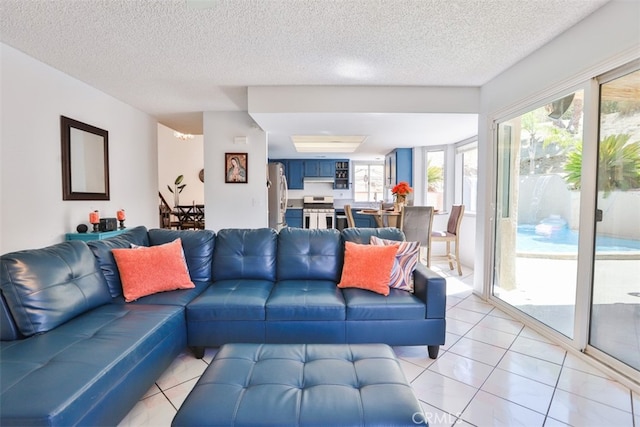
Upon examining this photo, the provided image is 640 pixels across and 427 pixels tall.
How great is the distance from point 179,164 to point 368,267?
298 inches

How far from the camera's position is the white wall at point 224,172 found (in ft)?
14.3

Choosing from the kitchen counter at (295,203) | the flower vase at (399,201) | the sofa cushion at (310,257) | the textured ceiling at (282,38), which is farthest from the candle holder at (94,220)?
the kitchen counter at (295,203)

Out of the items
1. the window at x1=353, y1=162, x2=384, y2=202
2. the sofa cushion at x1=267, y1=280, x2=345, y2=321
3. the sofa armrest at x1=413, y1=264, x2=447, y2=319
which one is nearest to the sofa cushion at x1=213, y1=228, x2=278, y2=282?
the sofa cushion at x1=267, y1=280, x2=345, y2=321

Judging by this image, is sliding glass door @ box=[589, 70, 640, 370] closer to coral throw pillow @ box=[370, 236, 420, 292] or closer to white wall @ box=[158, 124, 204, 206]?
coral throw pillow @ box=[370, 236, 420, 292]

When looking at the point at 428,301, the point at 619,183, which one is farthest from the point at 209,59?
the point at 619,183

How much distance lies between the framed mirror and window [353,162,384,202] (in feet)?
18.7

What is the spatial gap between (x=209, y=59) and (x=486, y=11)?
2.26m

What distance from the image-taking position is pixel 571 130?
2.29 meters

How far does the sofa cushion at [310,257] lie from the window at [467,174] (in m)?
3.24

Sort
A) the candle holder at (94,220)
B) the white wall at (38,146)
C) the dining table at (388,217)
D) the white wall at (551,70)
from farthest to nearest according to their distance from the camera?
the dining table at (388,217) → the candle holder at (94,220) → the white wall at (38,146) → the white wall at (551,70)

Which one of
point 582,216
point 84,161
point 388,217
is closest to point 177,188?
point 84,161

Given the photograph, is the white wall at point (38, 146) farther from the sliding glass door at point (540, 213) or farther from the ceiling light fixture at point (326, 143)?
the sliding glass door at point (540, 213)

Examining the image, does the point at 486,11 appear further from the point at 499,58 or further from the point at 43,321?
the point at 43,321

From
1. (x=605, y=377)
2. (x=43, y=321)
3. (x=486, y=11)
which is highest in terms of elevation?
(x=486, y=11)
